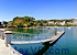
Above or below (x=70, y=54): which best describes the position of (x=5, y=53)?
above

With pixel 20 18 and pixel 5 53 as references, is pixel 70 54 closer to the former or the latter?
pixel 5 53

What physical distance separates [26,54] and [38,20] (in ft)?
241

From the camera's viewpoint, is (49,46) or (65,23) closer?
(49,46)

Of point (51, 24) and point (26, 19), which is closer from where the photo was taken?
point (26, 19)

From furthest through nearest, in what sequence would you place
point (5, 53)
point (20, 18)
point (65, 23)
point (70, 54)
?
point (65, 23), point (20, 18), point (70, 54), point (5, 53)

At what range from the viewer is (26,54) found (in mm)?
12758

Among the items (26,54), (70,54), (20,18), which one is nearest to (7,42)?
(26,54)

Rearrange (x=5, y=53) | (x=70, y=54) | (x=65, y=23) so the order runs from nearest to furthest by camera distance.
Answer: (x=5, y=53), (x=70, y=54), (x=65, y=23)

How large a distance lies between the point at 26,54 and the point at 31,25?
65.8 metres

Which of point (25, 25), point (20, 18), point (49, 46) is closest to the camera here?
point (49, 46)

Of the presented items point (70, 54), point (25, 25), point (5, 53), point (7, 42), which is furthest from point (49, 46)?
point (25, 25)

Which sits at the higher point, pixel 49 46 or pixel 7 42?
pixel 7 42

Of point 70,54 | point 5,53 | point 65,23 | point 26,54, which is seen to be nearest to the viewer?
point 5,53

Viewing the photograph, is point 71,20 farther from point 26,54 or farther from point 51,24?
point 26,54
